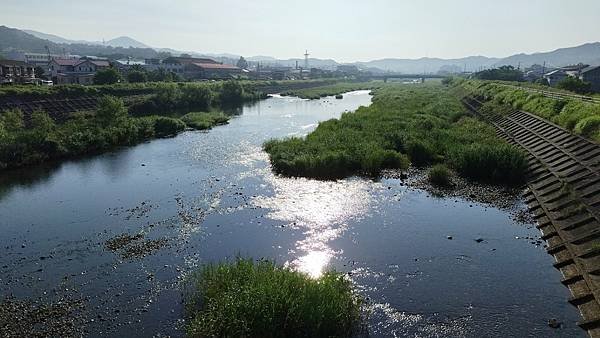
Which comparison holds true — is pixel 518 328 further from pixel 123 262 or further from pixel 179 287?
pixel 123 262

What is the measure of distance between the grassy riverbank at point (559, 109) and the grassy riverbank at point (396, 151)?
4.58 m

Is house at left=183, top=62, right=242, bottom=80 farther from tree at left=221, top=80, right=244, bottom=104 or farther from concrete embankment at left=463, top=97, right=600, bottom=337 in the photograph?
concrete embankment at left=463, top=97, right=600, bottom=337

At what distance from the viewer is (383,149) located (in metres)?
36.9

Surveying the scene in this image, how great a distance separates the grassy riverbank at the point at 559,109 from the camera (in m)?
29.8

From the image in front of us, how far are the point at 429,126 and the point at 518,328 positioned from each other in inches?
1315

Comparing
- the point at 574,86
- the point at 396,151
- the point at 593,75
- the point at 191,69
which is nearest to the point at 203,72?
the point at 191,69

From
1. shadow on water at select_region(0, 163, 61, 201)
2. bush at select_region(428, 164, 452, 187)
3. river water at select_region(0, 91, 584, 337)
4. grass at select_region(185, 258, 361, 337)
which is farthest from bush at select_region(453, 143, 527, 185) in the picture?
shadow on water at select_region(0, 163, 61, 201)

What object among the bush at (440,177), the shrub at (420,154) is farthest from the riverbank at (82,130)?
the bush at (440,177)

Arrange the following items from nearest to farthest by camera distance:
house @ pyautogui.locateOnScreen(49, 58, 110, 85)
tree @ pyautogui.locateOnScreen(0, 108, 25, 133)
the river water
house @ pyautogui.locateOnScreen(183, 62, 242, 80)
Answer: the river water < tree @ pyautogui.locateOnScreen(0, 108, 25, 133) < house @ pyautogui.locateOnScreen(49, 58, 110, 85) < house @ pyautogui.locateOnScreen(183, 62, 242, 80)

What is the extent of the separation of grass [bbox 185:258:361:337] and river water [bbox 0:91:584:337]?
40.9 inches

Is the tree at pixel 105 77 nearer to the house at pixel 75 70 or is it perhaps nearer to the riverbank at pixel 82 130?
the house at pixel 75 70

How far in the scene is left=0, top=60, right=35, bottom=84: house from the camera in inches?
3169

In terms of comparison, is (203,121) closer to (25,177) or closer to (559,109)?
→ (25,177)

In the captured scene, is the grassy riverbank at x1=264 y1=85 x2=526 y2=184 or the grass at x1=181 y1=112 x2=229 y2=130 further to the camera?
the grass at x1=181 y1=112 x2=229 y2=130
